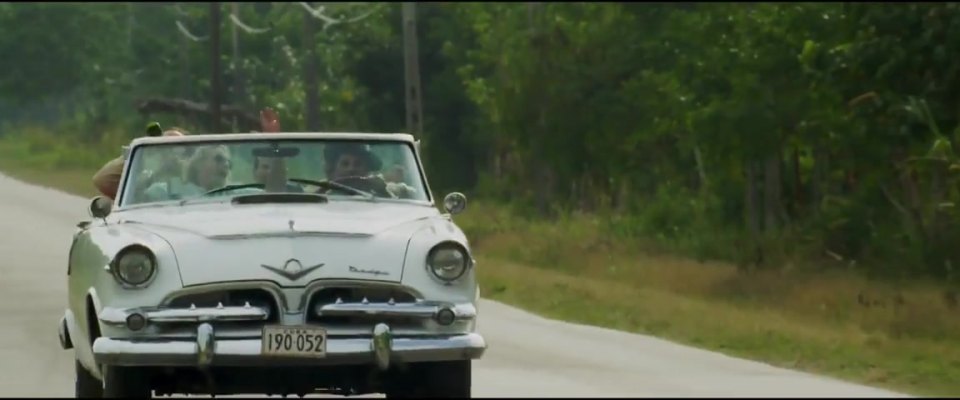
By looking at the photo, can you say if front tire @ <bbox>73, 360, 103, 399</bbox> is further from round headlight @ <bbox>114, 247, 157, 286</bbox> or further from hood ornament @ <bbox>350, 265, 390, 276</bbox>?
hood ornament @ <bbox>350, 265, 390, 276</bbox>

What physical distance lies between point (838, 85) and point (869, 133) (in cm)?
73

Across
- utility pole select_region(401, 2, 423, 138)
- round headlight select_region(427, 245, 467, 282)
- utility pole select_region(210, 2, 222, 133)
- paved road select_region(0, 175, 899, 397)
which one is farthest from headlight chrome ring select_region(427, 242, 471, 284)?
utility pole select_region(210, 2, 222, 133)

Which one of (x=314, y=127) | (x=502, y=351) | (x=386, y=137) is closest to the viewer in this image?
(x=386, y=137)

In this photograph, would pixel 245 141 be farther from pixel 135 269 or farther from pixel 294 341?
pixel 294 341

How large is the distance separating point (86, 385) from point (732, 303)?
50.2ft

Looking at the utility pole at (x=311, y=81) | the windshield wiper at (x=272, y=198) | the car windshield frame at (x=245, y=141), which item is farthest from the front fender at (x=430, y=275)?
the utility pole at (x=311, y=81)

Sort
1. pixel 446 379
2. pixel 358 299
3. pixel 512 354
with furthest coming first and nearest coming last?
pixel 512 354 → pixel 446 379 → pixel 358 299

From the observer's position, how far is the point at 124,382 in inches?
441

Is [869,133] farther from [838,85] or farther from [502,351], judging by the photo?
[502,351]

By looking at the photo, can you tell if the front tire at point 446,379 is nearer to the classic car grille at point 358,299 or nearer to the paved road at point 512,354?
the classic car grille at point 358,299

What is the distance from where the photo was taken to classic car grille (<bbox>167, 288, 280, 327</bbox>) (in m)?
11.1

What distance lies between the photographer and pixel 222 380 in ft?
37.3

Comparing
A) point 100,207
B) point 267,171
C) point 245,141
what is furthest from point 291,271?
point 245,141

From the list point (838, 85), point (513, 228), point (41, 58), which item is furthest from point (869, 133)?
point (41, 58)
